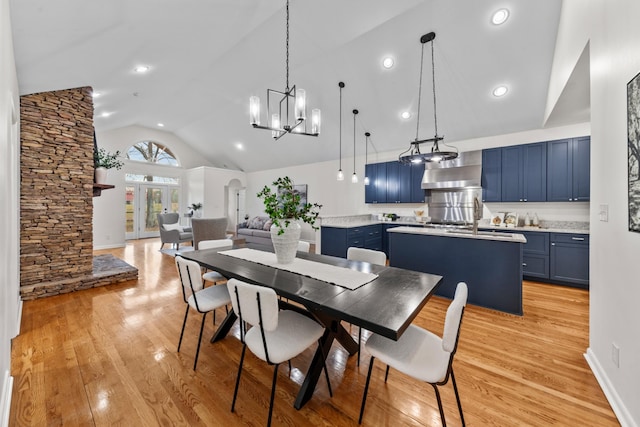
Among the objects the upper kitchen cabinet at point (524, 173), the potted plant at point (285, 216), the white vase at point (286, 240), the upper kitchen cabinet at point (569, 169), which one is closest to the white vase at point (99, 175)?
the potted plant at point (285, 216)

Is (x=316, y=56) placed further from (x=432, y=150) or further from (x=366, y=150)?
(x=366, y=150)

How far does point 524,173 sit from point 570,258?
150 centimetres

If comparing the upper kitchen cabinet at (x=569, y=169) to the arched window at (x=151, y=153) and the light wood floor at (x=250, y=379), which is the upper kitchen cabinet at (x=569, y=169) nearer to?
the light wood floor at (x=250, y=379)

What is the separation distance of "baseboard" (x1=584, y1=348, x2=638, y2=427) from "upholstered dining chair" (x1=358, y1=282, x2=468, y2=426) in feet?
2.97

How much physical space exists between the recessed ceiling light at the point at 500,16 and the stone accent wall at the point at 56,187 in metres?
5.50

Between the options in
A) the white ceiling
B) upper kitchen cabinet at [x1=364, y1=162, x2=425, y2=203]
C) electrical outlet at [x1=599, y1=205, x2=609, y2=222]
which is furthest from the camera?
upper kitchen cabinet at [x1=364, y1=162, x2=425, y2=203]

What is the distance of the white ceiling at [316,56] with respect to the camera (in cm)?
228

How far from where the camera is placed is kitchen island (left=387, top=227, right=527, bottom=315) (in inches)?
117

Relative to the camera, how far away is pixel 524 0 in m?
2.96

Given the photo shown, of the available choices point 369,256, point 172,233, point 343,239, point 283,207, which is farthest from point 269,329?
point 172,233

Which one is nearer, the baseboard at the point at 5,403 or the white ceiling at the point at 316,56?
the baseboard at the point at 5,403

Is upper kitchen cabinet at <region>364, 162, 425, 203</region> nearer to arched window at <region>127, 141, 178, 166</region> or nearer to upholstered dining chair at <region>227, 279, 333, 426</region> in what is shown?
upholstered dining chair at <region>227, 279, 333, 426</region>

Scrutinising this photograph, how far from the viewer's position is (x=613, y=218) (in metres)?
1.69

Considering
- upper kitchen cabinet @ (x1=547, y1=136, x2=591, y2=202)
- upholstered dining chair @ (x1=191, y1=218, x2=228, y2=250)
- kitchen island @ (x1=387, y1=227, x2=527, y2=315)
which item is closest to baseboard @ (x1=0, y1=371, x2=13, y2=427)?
kitchen island @ (x1=387, y1=227, x2=527, y2=315)
